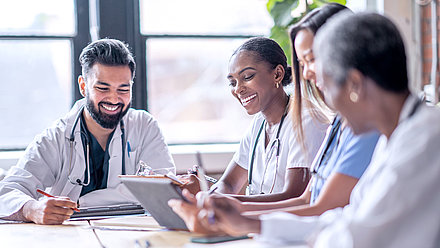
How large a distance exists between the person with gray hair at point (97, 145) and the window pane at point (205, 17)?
1.20 meters

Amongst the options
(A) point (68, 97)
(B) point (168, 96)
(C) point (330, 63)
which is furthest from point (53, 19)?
(C) point (330, 63)

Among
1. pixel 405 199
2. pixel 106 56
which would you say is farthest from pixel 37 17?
Result: pixel 405 199

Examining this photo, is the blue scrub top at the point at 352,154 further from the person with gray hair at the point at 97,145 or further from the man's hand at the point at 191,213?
the person with gray hair at the point at 97,145

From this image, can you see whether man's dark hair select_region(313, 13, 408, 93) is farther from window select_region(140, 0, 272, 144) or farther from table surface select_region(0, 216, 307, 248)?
window select_region(140, 0, 272, 144)

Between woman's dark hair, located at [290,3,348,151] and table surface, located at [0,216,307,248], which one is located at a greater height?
woman's dark hair, located at [290,3,348,151]

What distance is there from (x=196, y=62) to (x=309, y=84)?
2.08m

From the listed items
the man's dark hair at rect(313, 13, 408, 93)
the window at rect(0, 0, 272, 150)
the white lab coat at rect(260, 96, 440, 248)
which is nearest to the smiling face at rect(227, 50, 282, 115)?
the man's dark hair at rect(313, 13, 408, 93)

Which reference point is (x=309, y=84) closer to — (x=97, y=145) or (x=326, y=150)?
(x=326, y=150)

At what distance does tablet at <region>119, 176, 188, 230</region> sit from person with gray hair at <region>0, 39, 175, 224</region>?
57 cm

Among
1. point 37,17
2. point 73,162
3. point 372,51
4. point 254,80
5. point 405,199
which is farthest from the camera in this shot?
point 37,17

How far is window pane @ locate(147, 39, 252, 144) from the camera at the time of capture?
3.90 m

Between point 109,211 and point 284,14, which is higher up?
point 284,14

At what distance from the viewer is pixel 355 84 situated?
1192 mm

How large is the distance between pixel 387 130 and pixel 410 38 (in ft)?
9.49
